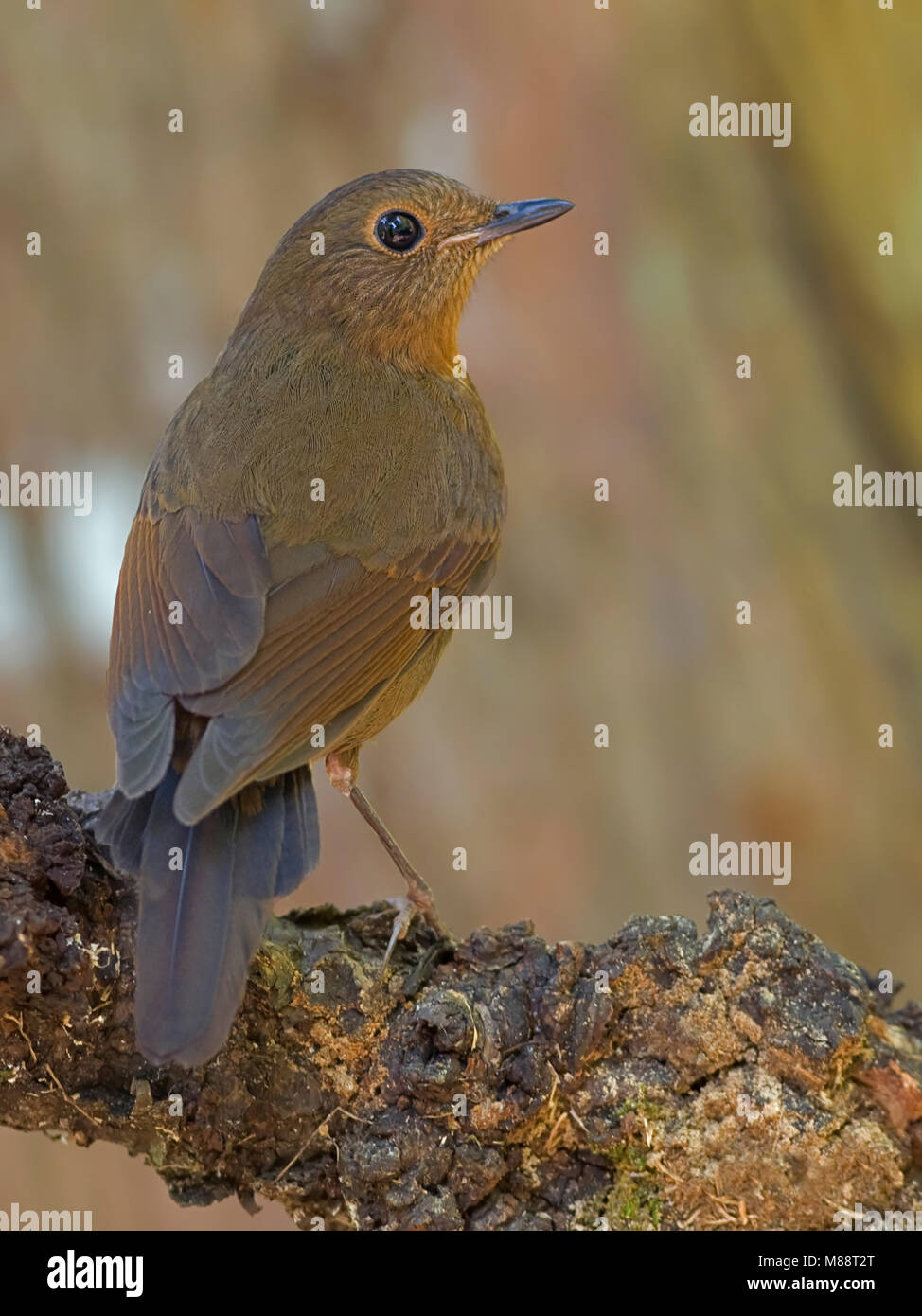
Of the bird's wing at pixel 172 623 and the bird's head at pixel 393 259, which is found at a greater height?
the bird's head at pixel 393 259

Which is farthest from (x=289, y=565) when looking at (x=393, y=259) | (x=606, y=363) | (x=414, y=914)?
(x=606, y=363)

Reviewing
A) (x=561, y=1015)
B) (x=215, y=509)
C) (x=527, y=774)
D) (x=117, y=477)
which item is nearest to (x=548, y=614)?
(x=527, y=774)

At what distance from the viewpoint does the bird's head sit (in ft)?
14.4

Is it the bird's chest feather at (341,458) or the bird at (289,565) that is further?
the bird's chest feather at (341,458)

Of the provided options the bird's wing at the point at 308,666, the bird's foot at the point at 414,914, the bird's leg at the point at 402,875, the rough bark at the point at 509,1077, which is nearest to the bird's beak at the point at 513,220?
the bird's wing at the point at 308,666

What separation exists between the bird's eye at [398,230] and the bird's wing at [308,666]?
1066mm

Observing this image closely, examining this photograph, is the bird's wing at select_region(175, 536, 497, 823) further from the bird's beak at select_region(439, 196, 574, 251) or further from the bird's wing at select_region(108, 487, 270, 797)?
the bird's beak at select_region(439, 196, 574, 251)

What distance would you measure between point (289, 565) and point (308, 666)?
0.31 metres

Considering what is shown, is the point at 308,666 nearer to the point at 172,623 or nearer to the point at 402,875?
the point at 172,623

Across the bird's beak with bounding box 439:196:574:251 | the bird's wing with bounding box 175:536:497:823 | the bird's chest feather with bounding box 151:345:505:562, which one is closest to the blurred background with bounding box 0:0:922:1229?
the bird's beak with bounding box 439:196:574:251

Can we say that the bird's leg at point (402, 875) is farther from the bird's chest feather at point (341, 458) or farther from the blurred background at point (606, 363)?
the blurred background at point (606, 363)

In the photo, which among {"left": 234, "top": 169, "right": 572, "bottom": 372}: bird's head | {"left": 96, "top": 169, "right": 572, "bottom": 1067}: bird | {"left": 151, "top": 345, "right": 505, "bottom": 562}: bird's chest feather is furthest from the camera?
{"left": 234, "top": 169, "right": 572, "bottom": 372}: bird's head

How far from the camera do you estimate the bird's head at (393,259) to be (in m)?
4.39

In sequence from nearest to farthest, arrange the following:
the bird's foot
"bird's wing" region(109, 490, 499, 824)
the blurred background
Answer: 1. "bird's wing" region(109, 490, 499, 824)
2. the bird's foot
3. the blurred background
